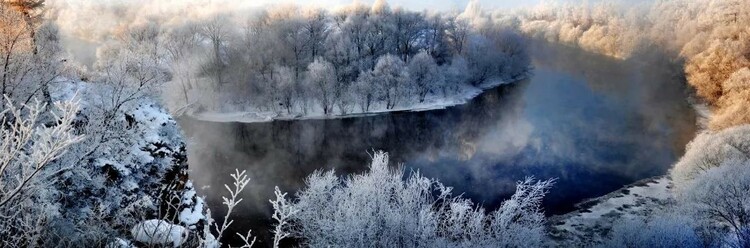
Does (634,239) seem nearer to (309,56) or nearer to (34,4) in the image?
(34,4)

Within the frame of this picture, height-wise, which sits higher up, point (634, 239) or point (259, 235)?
point (634, 239)

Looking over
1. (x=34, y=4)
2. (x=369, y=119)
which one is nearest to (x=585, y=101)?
(x=369, y=119)

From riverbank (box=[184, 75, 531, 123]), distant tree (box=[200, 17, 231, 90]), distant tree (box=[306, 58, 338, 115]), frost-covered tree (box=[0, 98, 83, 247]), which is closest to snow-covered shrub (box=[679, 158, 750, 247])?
frost-covered tree (box=[0, 98, 83, 247])

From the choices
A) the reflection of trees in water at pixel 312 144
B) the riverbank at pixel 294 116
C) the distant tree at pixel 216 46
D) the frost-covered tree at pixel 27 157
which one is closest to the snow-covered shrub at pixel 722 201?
the reflection of trees in water at pixel 312 144

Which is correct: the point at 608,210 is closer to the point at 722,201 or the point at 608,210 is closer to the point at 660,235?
the point at 722,201

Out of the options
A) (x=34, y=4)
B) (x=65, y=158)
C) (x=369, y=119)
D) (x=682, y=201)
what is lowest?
(x=369, y=119)

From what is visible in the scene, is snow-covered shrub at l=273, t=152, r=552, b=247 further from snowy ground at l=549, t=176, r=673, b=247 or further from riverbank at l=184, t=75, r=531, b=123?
riverbank at l=184, t=75, r=531, b=123
